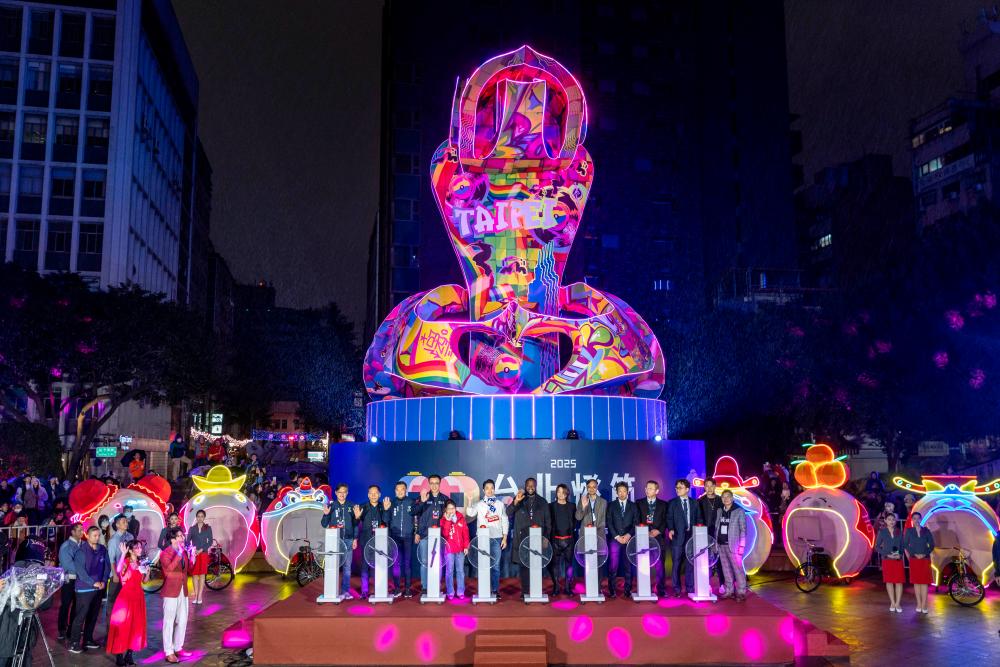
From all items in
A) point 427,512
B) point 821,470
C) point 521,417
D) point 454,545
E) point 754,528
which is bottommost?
point 754,528

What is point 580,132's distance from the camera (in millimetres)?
20625

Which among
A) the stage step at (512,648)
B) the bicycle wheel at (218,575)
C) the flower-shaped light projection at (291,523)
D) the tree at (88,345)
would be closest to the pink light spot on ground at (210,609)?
the bicycle wheel at (218,575)

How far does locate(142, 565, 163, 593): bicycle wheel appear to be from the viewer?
17836 millimetres

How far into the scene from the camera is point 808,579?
17.5 meters

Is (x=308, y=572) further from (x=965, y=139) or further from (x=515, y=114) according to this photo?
(x=965, y=139)

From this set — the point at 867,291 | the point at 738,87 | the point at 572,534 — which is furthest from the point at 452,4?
the point at 572,534

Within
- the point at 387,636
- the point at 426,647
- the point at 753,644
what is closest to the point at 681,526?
the point at 753,644

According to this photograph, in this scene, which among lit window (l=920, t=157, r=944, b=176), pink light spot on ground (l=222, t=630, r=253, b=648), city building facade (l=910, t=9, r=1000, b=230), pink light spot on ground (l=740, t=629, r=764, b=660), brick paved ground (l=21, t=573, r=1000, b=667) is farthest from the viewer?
lit window (l=920, t=157, r=944, b=176)

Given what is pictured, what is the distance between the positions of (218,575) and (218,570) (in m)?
0.11

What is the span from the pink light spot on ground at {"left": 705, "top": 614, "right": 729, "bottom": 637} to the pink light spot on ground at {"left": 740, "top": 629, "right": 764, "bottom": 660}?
262 mm

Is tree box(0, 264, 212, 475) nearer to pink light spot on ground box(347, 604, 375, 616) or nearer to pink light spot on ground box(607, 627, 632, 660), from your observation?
pink light spot on ground box(347, 604, 375, 616)

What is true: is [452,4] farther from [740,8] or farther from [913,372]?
[913,372]

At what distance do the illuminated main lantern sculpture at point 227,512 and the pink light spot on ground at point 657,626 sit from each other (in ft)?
34.3

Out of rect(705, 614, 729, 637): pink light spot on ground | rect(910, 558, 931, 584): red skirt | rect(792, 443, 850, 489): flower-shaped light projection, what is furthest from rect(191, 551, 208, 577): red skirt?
rect(910, 558, 931, 584): red skirt
